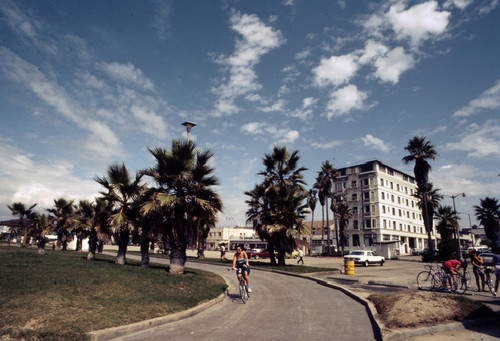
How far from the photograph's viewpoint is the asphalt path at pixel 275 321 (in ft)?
20.9

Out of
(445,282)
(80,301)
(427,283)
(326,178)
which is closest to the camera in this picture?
(80,301)

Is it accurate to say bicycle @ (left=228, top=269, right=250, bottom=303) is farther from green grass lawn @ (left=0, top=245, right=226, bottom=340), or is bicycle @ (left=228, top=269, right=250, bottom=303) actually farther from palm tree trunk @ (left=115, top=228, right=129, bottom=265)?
palm tree trunk @ (left=115, top=228, right=129, bottom=265)

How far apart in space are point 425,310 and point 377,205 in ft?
205

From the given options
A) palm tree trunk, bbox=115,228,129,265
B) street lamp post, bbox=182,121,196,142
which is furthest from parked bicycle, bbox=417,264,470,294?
palm tree trunk, bbox=115,228,129,265

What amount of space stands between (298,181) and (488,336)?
71.4 ft

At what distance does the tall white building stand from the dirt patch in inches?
2353

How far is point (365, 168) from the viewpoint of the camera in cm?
6950

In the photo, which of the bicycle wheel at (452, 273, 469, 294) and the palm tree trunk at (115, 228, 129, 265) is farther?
the palm tree trunk at (115, 228, 129, 265)

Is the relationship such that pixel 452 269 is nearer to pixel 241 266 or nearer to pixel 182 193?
pixel 241 266

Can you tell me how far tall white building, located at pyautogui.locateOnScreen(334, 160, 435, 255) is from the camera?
65562 millimetres

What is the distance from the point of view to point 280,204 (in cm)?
2589

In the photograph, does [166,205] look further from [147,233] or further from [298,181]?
[298,181]

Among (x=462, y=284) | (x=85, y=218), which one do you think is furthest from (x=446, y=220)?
(x=85, y=218)

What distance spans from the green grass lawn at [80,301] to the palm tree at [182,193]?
10.2 ft
